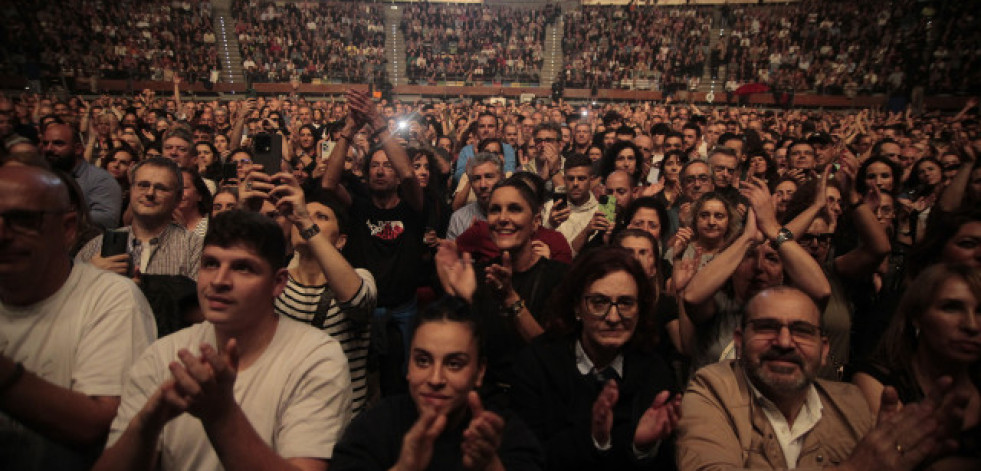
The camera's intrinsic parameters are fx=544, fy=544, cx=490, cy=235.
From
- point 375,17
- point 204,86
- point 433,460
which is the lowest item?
point 433,460

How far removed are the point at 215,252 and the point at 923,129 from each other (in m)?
12.9

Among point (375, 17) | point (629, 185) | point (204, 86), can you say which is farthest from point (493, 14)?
point (629, 185)

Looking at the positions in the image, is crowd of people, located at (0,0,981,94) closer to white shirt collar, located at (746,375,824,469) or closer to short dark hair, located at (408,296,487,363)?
short dark hair, located at (408,296,487,363)

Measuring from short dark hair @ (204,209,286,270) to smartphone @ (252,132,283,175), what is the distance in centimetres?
138

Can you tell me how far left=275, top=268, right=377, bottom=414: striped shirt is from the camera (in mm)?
2469

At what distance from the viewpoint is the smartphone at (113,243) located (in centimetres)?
223

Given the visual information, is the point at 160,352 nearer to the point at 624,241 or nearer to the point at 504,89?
the point at 624,241

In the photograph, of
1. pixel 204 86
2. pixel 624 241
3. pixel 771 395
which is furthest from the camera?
pixel 204 86

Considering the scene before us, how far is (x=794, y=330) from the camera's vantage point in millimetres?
1880

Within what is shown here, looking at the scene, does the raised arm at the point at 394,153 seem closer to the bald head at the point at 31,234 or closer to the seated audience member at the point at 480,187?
the seated audience member at the point at 480,187

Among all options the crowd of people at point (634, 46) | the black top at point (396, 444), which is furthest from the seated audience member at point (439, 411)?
the crowd of people at point (634, 46)

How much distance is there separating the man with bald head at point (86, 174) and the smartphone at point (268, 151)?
1.91m

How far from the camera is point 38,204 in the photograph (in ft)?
5.31

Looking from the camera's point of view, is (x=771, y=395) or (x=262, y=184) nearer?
(x=771, y=395)
